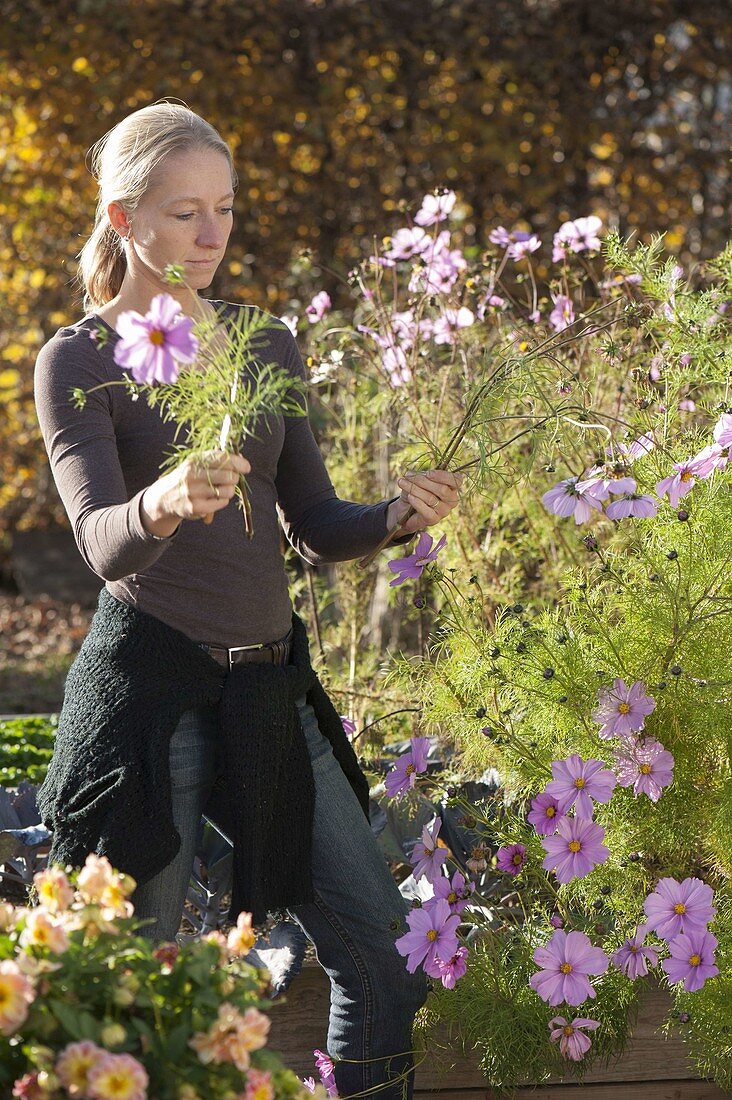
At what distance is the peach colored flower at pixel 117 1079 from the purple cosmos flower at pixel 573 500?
3.29ft

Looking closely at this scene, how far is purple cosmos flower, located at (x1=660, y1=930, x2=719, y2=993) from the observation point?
5.79 feet

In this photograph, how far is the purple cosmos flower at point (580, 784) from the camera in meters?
1.83

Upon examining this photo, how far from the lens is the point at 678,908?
1.80 meters

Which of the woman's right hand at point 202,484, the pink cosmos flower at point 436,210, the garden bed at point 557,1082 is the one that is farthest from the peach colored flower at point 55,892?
the pink cosmos flower at point 436,210

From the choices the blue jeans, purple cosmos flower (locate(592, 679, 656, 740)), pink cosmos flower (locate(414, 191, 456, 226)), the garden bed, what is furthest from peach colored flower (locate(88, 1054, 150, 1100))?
pink cosmos flower (locate(414, 191, 456, 226))

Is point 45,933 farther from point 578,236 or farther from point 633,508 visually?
point 578,236

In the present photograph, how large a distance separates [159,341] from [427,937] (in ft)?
3.09

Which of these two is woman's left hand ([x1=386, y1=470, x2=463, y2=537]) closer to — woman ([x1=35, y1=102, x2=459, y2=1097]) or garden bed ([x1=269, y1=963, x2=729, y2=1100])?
woman ([x1=35, y1=102, x2=459, y2=1097])

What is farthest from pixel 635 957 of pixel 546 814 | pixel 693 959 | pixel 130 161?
pixel 130 161

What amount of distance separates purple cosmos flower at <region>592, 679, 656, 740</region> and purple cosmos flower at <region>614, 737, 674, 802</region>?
0.03m

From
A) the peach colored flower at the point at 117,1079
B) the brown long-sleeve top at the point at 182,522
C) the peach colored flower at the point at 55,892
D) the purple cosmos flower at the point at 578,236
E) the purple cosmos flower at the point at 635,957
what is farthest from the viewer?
the purple cosmos flower at the point at 578,236

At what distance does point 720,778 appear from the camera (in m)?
2.06

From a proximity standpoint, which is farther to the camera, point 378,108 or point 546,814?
point 378,108

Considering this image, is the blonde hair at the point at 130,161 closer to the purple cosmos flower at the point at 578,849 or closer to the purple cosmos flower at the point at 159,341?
the purple cosmos flower at the point at 159,341
